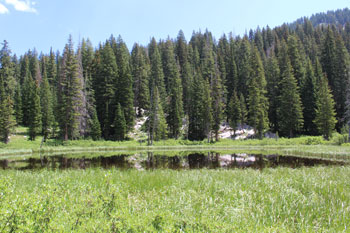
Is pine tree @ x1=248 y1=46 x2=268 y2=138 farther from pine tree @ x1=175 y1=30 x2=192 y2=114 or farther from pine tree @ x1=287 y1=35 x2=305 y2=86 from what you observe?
pine tree @ x1=175 y1=30 x2=192 y2=114

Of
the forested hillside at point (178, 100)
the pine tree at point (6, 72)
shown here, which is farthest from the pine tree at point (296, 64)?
the pine tree at point (6, 72)

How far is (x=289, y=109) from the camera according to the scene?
5344 cm

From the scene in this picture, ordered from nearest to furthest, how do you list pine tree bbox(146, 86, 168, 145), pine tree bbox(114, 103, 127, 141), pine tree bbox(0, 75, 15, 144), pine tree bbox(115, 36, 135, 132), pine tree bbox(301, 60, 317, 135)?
1. pine tree bbox(0, 75, 15, 144)
2. pine tree bbox(114, 103, 127, 141)
3. pine tree bbox(146, 86, 168, 145)
4. pine tree bbox(115, 36, 135, 132)
5. pine tree bbox(301, 60, 317, 135)

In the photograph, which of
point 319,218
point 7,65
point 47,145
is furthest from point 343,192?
point 7,65

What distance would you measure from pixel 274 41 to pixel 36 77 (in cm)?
9139

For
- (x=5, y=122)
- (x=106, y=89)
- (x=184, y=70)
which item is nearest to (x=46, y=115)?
(x=5, y=122)

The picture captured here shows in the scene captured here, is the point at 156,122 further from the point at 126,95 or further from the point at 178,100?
the point at 178,100

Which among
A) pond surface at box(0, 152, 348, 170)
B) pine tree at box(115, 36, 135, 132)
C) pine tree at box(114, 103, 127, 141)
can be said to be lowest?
pond surface at box(0, 152, 348, 170)

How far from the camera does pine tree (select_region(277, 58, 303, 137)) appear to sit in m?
52.3

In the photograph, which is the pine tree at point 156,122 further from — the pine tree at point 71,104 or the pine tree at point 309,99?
the pine tree at point 309,99

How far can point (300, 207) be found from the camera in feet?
19.5

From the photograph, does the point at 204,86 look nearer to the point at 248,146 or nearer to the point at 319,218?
the point at 248,146

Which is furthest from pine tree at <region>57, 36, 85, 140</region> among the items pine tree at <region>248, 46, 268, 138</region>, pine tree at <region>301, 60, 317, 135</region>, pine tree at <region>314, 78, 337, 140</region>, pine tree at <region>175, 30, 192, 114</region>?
pine tree at <region>301, 60, 317, 135</region>

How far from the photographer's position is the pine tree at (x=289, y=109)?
5228 cm
